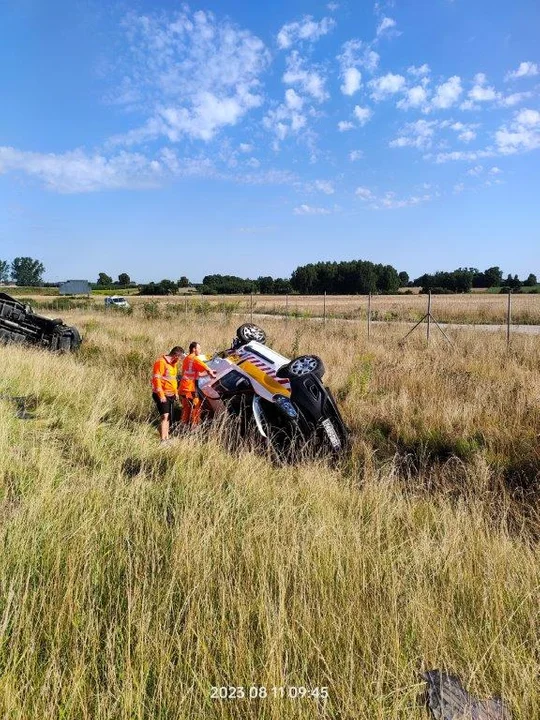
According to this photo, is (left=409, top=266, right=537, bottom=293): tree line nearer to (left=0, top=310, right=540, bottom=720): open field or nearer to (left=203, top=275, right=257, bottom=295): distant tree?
(left=203, top=275, right=257, bottom=295): distant tree

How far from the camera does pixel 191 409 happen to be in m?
6.45

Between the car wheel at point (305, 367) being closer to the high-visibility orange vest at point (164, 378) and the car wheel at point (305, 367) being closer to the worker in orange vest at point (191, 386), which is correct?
the worker in orange vest at point (191, 386)

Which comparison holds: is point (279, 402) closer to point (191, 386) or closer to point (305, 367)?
point (305, 367)

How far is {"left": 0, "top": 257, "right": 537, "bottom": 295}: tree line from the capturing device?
78562mm

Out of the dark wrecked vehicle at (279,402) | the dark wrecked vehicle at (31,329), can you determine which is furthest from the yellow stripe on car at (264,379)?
the dark wrecked vehicle at (31,329)

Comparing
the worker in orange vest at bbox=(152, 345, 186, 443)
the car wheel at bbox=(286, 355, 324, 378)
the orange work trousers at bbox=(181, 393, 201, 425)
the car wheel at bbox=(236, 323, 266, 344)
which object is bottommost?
the orange work trousers at bbox=(181, 393, 201, 425)

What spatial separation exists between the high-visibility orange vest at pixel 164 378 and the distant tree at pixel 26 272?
12812 cm

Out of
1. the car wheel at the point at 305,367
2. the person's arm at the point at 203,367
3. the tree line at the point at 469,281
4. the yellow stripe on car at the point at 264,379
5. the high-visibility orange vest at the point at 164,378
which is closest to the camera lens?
the car wheel at the point at 305,367

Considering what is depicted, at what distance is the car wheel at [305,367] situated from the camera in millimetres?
4934

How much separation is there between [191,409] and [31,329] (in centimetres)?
879

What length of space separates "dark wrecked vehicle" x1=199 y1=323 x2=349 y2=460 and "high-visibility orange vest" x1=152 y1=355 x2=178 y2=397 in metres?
0.90
